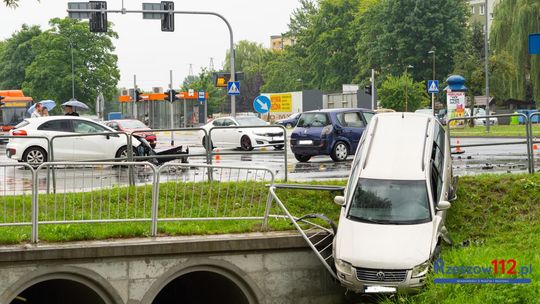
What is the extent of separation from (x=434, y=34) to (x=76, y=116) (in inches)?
2422

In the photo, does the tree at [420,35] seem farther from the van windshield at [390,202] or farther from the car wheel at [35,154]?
the van windshield at [390,202]

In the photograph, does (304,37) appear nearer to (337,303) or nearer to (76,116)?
(76,116)

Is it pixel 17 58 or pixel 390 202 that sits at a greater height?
pixel 17 58

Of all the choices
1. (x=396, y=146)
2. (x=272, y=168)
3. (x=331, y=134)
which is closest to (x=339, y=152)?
(x=331, y=134)

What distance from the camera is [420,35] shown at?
83438 mm

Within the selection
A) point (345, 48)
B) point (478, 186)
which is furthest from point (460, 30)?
point (478, 186)

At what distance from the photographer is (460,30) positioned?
83500 millimetres

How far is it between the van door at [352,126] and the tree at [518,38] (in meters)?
32.0

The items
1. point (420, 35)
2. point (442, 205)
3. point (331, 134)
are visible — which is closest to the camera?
point (442, 205)

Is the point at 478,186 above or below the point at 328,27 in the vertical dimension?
below

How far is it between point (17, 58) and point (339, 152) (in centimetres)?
8364

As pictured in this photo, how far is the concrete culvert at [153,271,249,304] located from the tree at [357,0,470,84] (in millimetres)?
67635

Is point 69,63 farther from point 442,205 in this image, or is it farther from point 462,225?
point 442,205

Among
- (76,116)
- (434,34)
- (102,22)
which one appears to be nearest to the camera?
(76,116)
